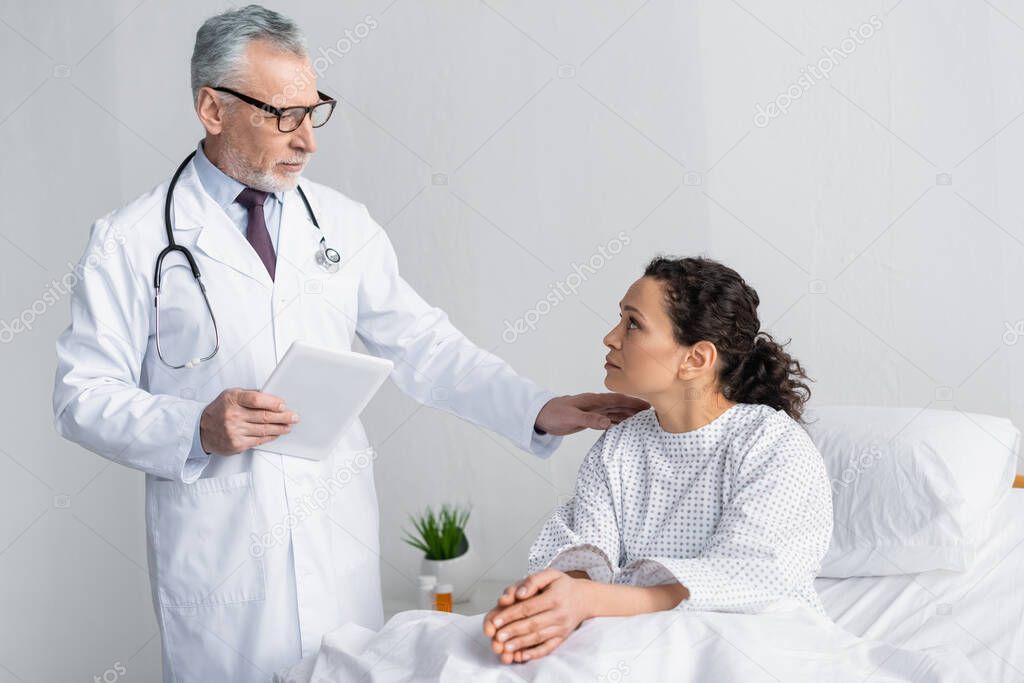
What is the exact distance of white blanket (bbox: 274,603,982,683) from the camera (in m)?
1.32

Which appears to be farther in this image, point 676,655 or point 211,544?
point 211,544

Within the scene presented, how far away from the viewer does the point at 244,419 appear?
1.60m

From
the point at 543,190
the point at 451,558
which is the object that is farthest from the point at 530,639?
the point at 543,190

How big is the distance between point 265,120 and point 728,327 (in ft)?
2.87

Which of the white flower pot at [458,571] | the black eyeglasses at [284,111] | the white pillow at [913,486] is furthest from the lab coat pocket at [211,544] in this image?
the white pillow at [913,486]

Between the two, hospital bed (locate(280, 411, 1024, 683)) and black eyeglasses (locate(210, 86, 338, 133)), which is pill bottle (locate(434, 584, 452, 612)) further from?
black eyeglasses (locate(210, 86, 338, 133))

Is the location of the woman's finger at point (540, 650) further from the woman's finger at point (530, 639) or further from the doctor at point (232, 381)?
the doctor at point (232, 381)

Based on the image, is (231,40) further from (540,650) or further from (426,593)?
(426,593)

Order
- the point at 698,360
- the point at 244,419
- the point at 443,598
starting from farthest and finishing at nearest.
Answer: the point at 443,598 < the point at 698,360 < the point at 244,419

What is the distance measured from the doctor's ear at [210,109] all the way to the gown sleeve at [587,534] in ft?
2.94

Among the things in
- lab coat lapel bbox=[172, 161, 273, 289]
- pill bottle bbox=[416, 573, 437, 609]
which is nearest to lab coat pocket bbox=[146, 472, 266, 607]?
lab coat lapel bbox=[172, 161, 273, 289]

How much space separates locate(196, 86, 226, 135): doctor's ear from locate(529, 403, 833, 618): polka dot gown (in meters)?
0.89

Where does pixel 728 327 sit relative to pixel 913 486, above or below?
above

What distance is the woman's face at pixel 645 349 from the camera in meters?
1.69
